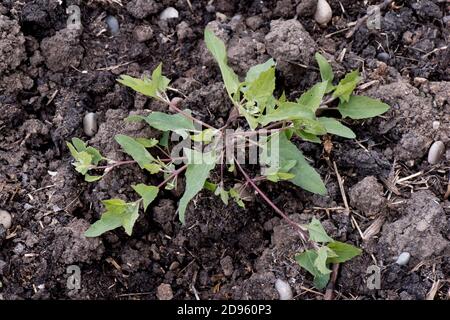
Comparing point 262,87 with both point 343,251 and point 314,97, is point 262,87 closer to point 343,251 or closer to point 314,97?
Answer: point 314,97

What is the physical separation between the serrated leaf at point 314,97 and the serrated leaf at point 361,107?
229 mm

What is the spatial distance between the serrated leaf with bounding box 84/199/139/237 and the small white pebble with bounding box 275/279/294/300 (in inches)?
23.9

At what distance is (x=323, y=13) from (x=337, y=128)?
0.66 meters

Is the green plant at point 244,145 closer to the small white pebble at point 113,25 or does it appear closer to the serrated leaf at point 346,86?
the serrated leaf at point 346,86

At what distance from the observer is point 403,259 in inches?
95.9

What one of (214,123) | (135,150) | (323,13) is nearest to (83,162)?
(135,150)

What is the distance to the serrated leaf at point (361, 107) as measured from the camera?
262 cm

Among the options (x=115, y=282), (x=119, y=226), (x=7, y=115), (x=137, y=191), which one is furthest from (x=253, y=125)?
(x=7, y=115)

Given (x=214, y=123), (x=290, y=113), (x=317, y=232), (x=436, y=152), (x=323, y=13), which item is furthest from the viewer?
(x=323, y=13)

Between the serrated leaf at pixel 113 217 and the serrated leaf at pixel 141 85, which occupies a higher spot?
the serrated leaf at pixel 141 85

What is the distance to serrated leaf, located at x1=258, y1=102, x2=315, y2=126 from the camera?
2.26m

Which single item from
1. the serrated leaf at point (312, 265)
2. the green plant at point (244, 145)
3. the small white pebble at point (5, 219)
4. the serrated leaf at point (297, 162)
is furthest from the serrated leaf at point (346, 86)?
the small white pebble at point (5, 219)

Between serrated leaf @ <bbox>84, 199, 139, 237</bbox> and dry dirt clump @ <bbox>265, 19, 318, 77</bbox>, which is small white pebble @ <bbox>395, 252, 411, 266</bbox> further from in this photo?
serrated leaf @ <bbox>84, 199, 139, 237</bbox>
